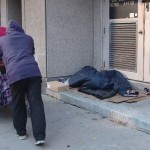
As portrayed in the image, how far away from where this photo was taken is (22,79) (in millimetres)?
4754

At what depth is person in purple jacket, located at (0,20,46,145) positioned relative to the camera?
4754 mm

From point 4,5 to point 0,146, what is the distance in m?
6.20

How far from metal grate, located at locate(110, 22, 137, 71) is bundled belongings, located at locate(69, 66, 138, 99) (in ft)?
0.98

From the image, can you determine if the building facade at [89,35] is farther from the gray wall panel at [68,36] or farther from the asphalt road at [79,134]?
the asphalt road at [79,134]

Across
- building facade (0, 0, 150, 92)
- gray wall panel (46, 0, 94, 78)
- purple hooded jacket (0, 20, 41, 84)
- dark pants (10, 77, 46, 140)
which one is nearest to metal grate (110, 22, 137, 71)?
building facade (0, 0, 150, 92)

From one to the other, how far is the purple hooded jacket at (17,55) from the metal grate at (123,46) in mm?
2765

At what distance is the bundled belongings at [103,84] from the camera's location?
6773mm

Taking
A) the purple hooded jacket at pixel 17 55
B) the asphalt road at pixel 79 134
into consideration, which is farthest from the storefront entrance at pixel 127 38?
the purple hooded jacket at pixel 17 55

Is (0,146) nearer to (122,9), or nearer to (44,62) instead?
(44,62)

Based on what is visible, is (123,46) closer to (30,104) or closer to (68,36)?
(68,36)

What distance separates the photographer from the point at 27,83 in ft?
16.0

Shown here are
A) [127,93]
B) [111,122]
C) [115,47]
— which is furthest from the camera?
[115,47]

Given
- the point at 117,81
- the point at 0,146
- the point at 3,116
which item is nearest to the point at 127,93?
the point at 117,81

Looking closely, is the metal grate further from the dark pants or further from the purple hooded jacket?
the dark pants
